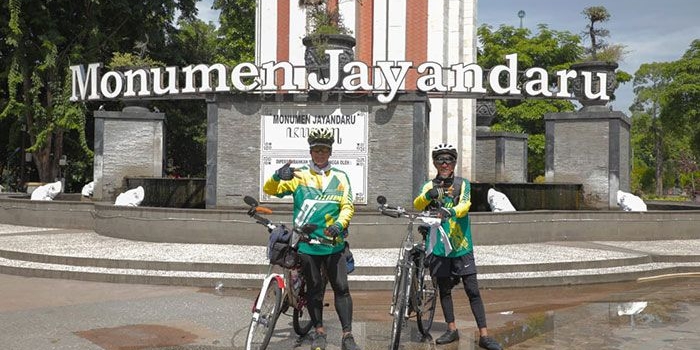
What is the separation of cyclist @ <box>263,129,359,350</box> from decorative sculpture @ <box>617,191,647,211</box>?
13.1 meters

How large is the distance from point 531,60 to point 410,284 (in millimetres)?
43515

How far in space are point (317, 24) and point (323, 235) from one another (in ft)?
38.3

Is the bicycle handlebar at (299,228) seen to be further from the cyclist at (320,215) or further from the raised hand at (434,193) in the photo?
the raised hand at (434,193)

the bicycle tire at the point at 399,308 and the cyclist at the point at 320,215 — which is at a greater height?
the cyclist at the point at 320,215

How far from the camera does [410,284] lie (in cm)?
598

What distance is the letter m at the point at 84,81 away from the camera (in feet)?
58.7

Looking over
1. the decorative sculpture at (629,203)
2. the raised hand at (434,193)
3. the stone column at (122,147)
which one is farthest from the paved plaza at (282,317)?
the stone column at (122,147)

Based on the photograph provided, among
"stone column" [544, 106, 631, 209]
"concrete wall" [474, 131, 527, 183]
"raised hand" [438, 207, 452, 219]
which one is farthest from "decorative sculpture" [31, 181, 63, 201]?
"raised hand" [438, 207, 452, 219]

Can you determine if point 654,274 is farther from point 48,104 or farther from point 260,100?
point 48,104

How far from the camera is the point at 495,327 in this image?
23.2ft

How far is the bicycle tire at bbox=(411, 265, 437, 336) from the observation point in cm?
620

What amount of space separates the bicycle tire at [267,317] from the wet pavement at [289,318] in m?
0.44

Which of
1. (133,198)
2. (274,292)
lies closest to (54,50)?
(133,198)

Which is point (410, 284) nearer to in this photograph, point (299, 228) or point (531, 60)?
point (299, 228)
